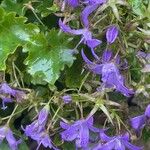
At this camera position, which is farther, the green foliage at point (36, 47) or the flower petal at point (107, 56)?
the green foliage at point (36, 47)

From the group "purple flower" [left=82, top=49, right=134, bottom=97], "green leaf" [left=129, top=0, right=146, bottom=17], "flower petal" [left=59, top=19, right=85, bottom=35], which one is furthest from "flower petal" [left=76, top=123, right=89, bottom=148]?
"green leaf" [left=129, top=0, right=146, bottom=17]

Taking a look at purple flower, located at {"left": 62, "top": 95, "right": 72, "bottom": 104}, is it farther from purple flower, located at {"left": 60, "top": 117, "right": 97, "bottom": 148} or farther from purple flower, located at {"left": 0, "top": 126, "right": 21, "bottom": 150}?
purple flower, located at {"left": 0, "top": 126, "right": 21, "bottom": 150}

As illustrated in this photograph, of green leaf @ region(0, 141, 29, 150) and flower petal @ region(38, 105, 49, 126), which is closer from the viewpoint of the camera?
flower petal @ region(38, 105, 49, 126)

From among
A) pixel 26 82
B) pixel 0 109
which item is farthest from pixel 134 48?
pixel 0 109

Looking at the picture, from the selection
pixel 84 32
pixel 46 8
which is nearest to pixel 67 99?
pixel 84 32

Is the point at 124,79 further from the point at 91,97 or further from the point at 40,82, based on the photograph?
the point at 40,82

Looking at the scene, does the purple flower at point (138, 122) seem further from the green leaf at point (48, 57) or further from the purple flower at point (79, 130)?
the green leaf at point (48, 57)

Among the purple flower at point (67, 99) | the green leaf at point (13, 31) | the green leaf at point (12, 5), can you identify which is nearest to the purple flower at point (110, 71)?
the purple flower at point (67, 99)
